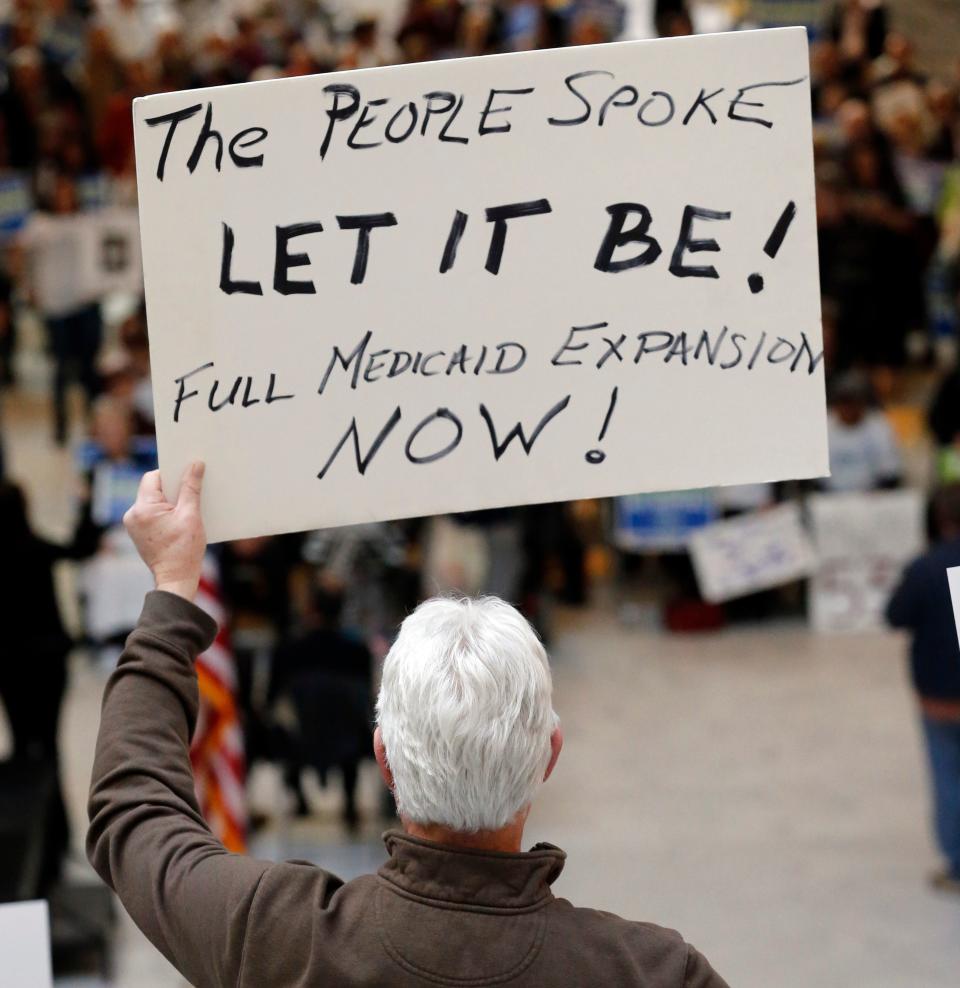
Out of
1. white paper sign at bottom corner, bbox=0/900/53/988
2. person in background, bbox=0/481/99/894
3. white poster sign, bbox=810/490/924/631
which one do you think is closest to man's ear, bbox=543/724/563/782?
white paper sign at bottom corner, bbox=0/900/53/988

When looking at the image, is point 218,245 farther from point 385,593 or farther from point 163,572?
point 385,593

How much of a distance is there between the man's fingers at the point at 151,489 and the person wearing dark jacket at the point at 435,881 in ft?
1.47

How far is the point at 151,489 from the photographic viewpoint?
2.19 metres

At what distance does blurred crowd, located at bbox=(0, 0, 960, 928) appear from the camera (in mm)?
6934

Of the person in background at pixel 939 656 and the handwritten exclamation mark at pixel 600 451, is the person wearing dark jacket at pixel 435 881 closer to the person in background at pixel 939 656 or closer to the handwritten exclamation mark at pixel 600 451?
the handwritten exclamation mark at pixel 600 451

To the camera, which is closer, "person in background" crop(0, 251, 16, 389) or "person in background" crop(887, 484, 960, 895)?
"person in background" crop(887, 484, 960, 895)

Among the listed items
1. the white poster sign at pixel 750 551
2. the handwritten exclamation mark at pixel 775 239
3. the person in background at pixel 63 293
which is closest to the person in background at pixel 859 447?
the white poster sign at pixel 750 551

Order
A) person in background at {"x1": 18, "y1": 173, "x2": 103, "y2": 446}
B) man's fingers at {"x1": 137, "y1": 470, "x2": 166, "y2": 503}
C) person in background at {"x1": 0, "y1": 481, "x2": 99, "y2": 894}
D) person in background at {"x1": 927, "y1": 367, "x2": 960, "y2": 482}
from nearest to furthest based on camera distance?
man's fingers at {"x1": 137, "y1": 470, "x2": 166, "y2": 503}, person in background at {"x1": 0, "y1": 481, "x2": 99, "y2": 894}, person in background at {"x1": 927, "y1": 367, "x2": 960, "y2": 482}, person in background at {"x1": 18, "y1": 173, "x2": 103, "y2": 446}

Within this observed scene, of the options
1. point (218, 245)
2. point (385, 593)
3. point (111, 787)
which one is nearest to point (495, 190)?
point (218, 245)

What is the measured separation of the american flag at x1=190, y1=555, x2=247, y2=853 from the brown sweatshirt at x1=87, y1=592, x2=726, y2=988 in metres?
4.29

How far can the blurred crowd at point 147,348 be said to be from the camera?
6934mm

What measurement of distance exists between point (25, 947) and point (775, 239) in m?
1.43

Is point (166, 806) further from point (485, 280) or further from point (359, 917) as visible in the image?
point (485, 280)

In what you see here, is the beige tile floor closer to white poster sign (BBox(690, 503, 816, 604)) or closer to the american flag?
white poster sign (BBox(690, 503, 816, 604))
